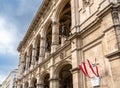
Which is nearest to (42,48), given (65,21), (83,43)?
(65,21)

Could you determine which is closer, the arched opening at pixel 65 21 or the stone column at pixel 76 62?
the stone column at pixel 76 62

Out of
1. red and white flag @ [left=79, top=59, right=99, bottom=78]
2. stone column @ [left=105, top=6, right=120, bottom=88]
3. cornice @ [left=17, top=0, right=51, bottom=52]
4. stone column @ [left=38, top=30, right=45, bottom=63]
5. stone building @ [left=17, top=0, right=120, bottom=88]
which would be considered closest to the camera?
stone column @ [left=105, top=6, right=120, bottom=88]

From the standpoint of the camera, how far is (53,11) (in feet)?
65.5

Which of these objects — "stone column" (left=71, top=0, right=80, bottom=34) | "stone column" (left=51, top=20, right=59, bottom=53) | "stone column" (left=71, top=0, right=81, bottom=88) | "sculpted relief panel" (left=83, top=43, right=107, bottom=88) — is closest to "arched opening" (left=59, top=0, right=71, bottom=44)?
"stone column" (left=51, top=20, right=59, bottom=53)

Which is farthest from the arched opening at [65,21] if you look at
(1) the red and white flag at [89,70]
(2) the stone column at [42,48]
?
(1) the red and white flag at [89,70]

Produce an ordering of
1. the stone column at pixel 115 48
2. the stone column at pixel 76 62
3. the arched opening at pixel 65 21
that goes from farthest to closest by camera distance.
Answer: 1. the arched opening at pixel 65 21
2. the stone column at pixel 76 62
3. the stone column at pixel 115 48

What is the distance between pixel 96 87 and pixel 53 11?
11304 mm

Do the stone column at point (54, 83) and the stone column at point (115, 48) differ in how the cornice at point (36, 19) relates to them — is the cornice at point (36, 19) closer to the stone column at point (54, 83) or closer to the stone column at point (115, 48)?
the stone column at point (54, 83)

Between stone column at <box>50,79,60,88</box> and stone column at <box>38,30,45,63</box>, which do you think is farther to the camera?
stone column at <box>38,30,45,63</box>

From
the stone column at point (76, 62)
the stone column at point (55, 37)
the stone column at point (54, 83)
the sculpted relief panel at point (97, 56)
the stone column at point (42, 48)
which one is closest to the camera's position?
the sculpted relief panel at point (97, 56)

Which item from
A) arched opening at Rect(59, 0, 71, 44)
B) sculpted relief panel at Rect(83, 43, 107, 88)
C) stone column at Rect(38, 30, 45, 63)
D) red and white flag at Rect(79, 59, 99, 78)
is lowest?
red and white flag at Rect(79, 59, 99, 78)

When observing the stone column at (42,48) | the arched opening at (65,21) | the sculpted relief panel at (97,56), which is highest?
the arched opening at (65,21)

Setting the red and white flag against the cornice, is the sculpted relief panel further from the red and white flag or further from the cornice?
the cornice

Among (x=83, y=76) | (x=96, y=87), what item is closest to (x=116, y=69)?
(x=96, y=87)
